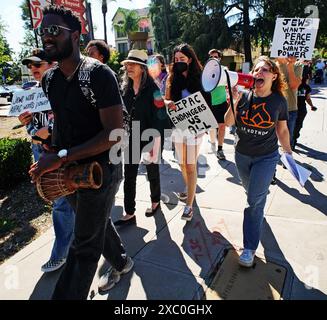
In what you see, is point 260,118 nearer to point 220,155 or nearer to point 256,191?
point 256,191

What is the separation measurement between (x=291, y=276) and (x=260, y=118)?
54.6 inches

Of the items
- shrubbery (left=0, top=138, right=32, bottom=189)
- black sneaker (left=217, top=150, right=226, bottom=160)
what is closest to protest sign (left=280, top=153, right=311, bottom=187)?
black sneaker (left=217, top=150, right=226, bottom=160)

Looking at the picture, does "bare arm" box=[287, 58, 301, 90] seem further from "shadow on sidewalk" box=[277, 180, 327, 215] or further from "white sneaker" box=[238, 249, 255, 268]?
"white sneaker" box=[238, 249, 255, 268]

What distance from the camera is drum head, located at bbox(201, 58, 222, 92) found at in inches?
127

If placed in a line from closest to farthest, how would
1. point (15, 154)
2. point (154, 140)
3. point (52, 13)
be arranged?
point (52, 13)
point (154, 140)
point (15, 154)

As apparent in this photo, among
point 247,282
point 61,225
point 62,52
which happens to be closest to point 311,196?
point 247,282

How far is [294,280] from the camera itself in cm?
269

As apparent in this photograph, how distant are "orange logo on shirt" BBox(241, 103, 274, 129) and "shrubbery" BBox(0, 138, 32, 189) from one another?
3867mm

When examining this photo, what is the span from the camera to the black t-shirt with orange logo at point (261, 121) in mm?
2791

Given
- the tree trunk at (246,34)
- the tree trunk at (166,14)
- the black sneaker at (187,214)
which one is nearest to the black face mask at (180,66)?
the black sneaker at (187,214)

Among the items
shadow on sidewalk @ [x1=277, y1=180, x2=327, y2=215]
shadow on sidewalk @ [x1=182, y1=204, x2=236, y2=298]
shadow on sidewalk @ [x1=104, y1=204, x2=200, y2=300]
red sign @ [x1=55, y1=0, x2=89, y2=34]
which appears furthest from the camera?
red sign @ [x1=55, y1=0, x2=89, y2=34]
